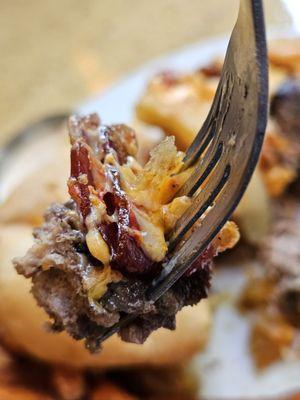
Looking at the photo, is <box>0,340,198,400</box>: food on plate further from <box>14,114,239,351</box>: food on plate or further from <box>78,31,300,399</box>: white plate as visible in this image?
<box>14,114,239,351</box>: food on plate

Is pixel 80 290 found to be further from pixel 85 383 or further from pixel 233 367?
pixel 233 367

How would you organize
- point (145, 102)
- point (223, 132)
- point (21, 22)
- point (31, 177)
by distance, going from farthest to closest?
point (21, 22) < point (145, 102) < point (31, 177) < point (223, 132)

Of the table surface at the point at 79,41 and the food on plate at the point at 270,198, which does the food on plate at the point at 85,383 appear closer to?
the food on plate at the point at 270,198

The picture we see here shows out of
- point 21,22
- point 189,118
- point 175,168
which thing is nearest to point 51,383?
point 189,118

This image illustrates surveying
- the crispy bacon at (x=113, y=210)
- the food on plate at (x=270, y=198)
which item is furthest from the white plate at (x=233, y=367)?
the crispy bacon at (x=113, y=210)

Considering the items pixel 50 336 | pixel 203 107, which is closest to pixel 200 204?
pixel 50 336

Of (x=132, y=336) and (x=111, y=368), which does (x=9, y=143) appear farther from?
(x=132, y=336)

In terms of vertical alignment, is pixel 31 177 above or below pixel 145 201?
above
